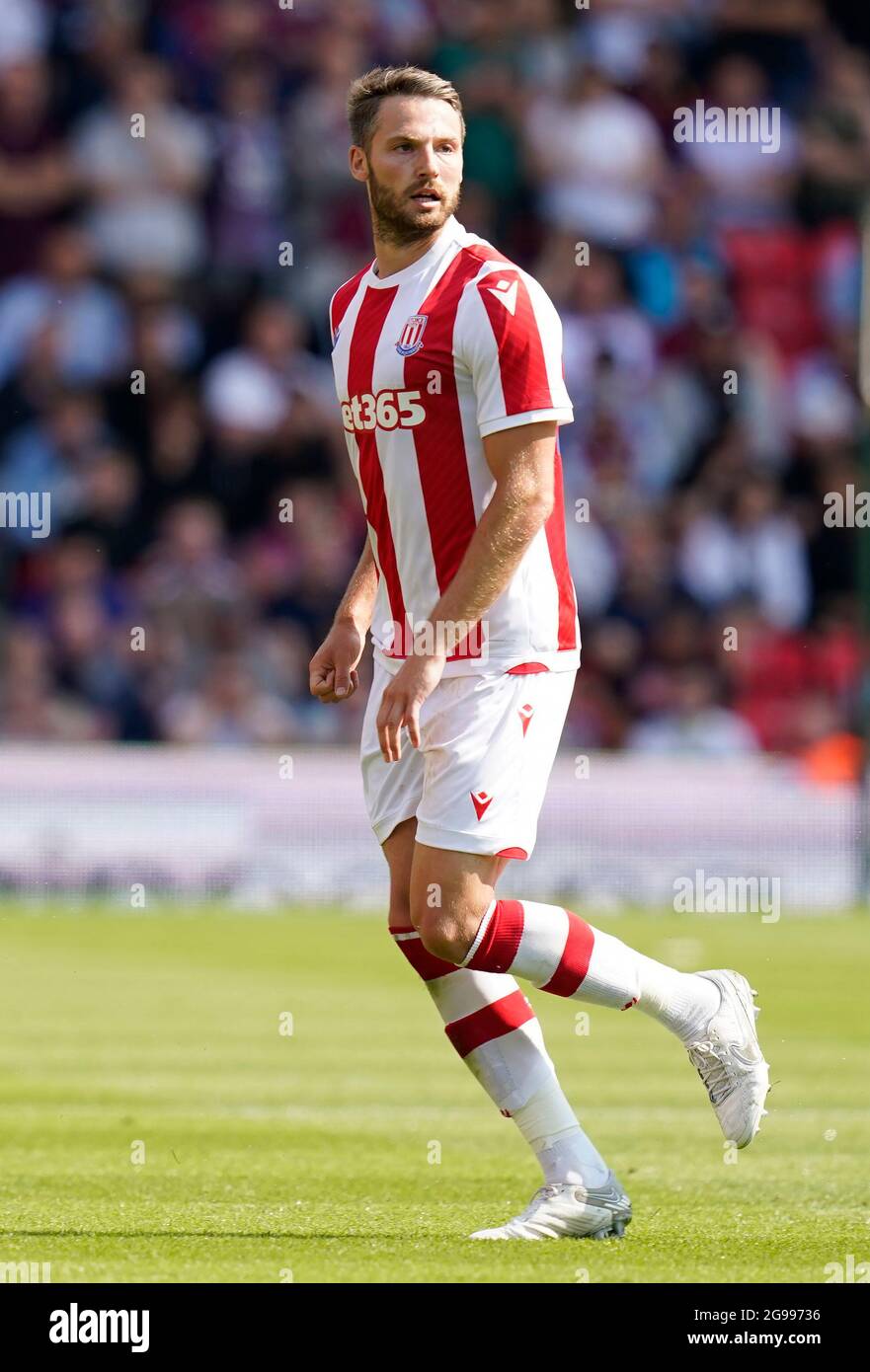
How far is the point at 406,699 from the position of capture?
480 cm

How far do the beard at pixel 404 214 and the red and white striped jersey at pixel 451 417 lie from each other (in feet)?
0.19

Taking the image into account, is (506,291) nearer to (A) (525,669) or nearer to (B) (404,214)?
(B) (404,214)

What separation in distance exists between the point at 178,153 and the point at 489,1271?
45.5 ft

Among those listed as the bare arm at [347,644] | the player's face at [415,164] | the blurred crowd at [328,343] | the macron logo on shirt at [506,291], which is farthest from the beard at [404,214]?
the blurred crowd at [328,343]

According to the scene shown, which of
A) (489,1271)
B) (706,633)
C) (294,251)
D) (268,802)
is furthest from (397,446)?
(294,251)

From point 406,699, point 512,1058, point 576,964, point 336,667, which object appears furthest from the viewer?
point 336,667

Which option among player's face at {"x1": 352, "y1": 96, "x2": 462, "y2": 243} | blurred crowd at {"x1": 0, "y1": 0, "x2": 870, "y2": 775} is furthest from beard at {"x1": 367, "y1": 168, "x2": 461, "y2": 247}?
blurred crowd at {"x1": 0, "y1": 0, "x2": 870, "y2": 775}

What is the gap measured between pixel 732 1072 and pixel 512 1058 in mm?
511

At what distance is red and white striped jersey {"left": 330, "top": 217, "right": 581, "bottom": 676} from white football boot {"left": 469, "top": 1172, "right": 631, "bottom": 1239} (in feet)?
3.80

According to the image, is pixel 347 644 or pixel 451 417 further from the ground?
pixel 451 417

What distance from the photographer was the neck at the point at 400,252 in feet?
17.2

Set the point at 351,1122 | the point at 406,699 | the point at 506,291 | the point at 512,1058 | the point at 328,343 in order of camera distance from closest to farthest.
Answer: the point at 406,699 < the point at 506,291 < the point at 512,1058 < the point at 351,1122 < the point at 328,343

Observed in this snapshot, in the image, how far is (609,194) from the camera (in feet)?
57.8

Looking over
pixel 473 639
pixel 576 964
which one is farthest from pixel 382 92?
pixel 576 964
